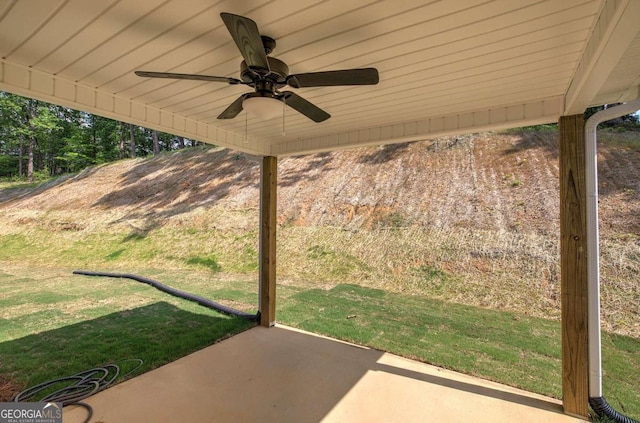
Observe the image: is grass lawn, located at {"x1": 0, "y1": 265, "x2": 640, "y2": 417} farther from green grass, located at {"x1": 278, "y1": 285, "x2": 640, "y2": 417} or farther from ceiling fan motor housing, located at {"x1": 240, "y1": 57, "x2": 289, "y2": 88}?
ceiling fan motor housing, located at {"x1": 240, "y1": 57, "x2": 289, "y2": 88}

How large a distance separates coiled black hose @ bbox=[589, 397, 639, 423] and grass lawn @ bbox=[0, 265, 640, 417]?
267 mm

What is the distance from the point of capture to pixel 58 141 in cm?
1806

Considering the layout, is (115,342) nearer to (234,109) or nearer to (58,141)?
(234,109)

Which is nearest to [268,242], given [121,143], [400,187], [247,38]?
[247,38]

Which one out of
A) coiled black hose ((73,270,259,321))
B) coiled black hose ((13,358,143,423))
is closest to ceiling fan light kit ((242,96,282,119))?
coiled black hose ((13,358,143,423))

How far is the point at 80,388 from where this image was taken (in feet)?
7.67

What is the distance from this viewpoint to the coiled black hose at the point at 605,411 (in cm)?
194

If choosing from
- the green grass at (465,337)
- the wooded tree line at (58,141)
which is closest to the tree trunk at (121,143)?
the wooded tree line at (58,141)

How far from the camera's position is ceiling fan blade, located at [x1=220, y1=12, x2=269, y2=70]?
1057 millimetres

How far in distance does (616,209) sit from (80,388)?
7661 mm

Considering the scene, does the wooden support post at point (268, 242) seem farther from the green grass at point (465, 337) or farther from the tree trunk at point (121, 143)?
the tree trunk at point (121, 143)

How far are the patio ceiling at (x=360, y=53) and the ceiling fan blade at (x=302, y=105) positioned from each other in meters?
0.26

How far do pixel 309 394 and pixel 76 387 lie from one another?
1868 mm

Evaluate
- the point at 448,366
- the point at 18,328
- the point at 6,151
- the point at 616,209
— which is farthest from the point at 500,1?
the point at 6,151
